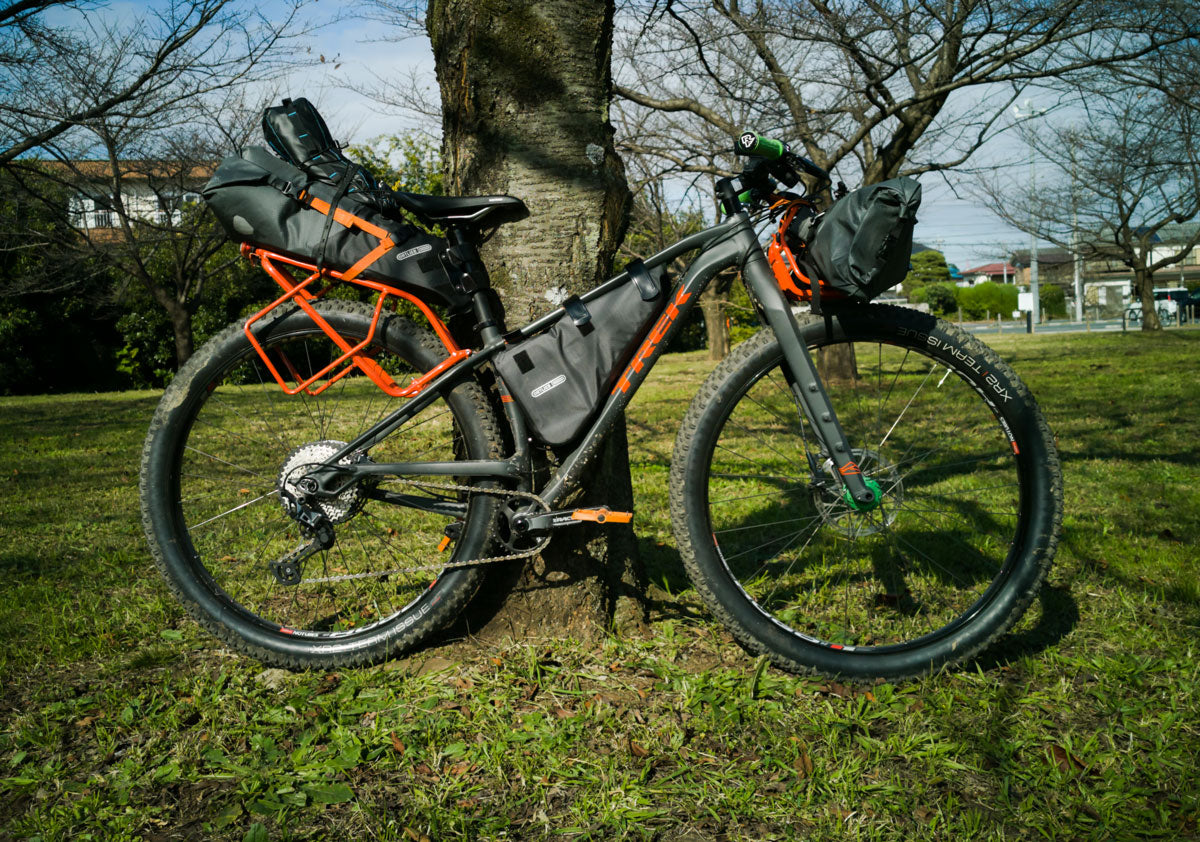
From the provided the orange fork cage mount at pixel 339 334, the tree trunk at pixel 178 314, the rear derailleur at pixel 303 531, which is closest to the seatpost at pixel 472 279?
the orange fork cage mount at pixel 339 334

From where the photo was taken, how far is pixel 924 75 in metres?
9.80

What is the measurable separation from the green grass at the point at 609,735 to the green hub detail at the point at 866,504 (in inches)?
20.7

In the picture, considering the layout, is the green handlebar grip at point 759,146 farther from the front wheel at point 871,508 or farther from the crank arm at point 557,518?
the crank arm at point 557,518

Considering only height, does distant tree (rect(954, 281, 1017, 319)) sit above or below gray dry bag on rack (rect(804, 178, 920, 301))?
above

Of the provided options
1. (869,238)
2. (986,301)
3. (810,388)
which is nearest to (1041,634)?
(810,388)

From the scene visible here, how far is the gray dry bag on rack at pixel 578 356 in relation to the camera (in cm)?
257

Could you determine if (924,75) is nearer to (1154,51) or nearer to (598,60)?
(1154,51)

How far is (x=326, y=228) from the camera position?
2588 mm

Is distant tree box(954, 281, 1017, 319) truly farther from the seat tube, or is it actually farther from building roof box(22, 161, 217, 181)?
the seat tube

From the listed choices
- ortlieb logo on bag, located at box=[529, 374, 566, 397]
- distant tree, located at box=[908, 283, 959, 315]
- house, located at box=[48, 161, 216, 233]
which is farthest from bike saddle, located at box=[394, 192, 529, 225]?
distant tree, located at box=[908, 283, 959, 315]

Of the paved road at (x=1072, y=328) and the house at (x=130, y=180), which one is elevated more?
the house at (x=130, y=180)

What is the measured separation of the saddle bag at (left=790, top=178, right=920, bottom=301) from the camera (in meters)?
2.32

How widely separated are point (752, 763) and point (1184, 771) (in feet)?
3.43

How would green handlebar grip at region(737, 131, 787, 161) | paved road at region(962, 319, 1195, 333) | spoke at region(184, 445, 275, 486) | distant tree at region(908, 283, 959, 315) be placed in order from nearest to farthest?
green handlebar grip at region(737, 131, 787, 161) < spoke at region(184, 445, 275, 486) < paved road at region(962, 319, 1195, 333) < distant tree at region(908, 283, 959, 315)
